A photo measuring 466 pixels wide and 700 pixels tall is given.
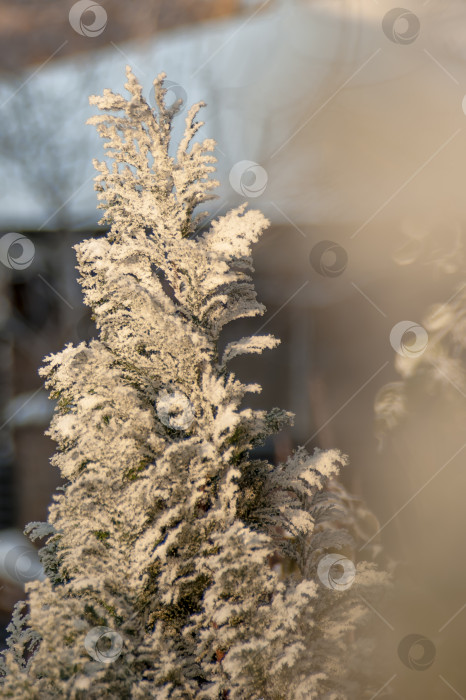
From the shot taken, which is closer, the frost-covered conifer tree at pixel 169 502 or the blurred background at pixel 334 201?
the frost-covered conifer tree at pixel 169 502

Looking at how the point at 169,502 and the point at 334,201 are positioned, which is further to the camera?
the point at 334,201

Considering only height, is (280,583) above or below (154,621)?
below

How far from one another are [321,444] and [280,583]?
124 cm

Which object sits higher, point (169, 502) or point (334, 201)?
point (334, 201)

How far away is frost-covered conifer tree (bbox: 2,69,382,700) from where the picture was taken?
0.97 metres

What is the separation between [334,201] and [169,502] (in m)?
1.54

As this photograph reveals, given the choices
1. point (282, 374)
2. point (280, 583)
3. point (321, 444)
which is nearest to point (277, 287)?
point (282, 374)

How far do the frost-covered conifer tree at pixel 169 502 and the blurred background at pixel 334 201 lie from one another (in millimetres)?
932

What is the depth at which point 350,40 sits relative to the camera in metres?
2.10

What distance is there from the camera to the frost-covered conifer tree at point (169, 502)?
0.97 m

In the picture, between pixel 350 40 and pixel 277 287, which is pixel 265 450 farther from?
pixel 350 40

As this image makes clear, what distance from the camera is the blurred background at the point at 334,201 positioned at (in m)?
1.97

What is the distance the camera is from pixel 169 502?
1.04 m

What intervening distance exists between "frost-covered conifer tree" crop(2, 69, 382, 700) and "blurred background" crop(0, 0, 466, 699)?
3.06 feet
